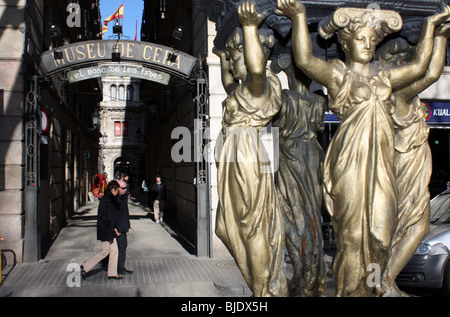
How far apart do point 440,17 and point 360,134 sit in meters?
1.16

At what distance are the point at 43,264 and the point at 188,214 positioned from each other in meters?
4.64

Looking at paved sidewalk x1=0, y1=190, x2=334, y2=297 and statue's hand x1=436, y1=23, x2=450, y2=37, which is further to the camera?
paved sidewalk x1=0, y1=190, x2=334, y2=297

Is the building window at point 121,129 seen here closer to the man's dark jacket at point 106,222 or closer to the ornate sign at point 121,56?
the ornate sign at point 121,56

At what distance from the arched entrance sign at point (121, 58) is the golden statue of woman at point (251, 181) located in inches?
295

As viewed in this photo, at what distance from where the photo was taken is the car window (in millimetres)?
7973

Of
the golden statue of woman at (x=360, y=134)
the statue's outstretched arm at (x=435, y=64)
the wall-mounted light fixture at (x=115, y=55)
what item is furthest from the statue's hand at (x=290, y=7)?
the wall-mounted light fixture at (x=115, y=55)

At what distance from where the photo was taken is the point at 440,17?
342 cm

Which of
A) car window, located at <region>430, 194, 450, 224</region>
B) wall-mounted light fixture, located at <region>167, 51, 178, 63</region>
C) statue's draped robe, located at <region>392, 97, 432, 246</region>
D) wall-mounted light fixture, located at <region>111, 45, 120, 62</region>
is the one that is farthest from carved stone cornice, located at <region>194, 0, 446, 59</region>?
wall-mounted light fixture, located at <region>111, 45, 120, 62</region>

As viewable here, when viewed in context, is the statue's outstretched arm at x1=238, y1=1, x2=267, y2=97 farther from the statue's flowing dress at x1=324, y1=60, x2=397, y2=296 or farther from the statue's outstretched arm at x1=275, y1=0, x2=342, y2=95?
the statue's flowing dress at x1=324, y1=60, x2=397, y2=296

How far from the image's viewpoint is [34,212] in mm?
9750

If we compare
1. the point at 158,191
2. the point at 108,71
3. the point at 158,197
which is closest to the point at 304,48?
the point at 108,71

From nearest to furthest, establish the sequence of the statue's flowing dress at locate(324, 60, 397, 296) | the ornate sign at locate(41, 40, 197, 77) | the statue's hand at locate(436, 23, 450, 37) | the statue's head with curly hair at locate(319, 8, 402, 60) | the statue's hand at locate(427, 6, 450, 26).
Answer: the statue's flowing dress at locate(324, 60, 397, 296)
the statue's head with curly hair at locate(319, 8, 402, 60)
the statue's hand at locate(427, 6, 450, 26)
the statue's hand at locate(436, 23, 450, 37)
the ornate sign at locate(41, 40, 197, 77)

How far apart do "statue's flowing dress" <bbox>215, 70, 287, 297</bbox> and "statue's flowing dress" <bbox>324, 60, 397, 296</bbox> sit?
0.44 metres

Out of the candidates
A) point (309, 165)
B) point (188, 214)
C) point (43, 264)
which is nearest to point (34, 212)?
point (43, 264)
